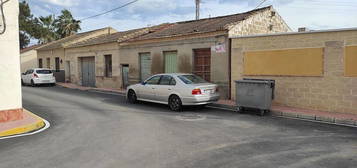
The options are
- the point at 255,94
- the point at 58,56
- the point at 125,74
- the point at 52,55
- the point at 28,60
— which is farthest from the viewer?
the point at 28,60

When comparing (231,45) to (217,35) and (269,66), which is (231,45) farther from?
(269,66)

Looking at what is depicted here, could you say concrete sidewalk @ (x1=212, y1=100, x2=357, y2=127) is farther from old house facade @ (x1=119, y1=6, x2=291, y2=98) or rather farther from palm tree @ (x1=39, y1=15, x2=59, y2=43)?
palm tree @ (x1=39, y1=15, x2=59, y2=43)

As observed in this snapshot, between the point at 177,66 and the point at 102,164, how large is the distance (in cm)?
996

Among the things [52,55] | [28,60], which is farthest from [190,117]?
[28,60]

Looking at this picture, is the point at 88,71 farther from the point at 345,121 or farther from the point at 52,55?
the point at 345,121

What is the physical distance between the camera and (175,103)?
9.70 meters

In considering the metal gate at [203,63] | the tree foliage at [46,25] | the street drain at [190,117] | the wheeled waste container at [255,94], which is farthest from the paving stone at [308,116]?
the tree foliage at [46,25]

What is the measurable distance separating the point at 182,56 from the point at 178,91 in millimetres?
4322

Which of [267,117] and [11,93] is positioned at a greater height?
[11,93]

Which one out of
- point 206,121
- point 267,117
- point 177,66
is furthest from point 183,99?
point 177,66

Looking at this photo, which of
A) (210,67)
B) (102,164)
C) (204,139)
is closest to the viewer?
(102,164)

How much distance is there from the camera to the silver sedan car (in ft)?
30.2

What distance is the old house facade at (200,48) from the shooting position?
1195cm

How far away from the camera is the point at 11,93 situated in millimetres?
7316
